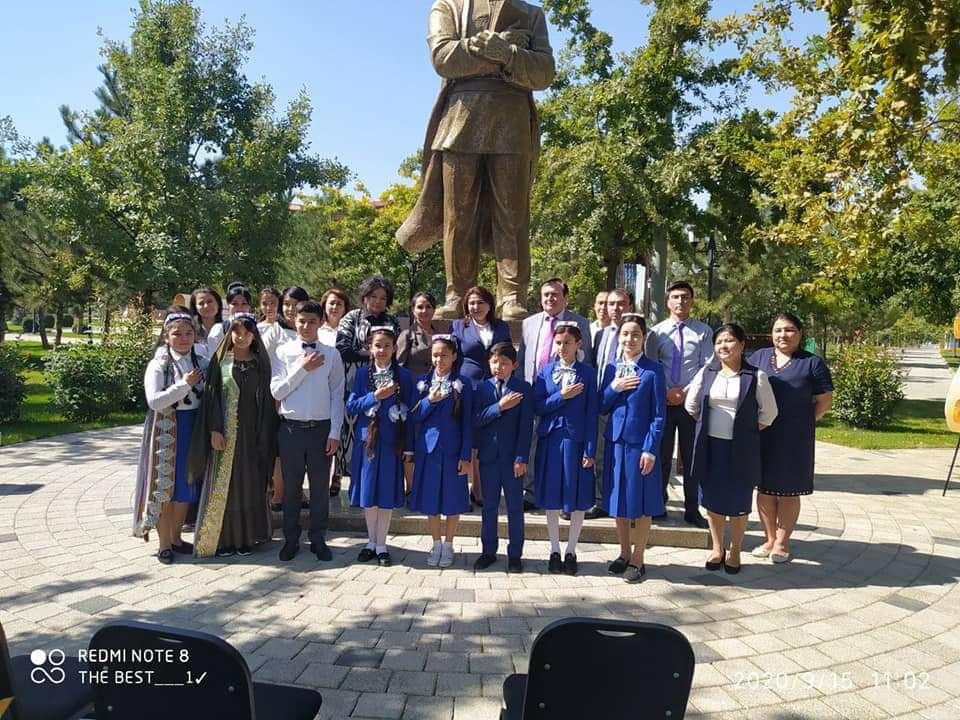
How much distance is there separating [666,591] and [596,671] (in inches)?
107

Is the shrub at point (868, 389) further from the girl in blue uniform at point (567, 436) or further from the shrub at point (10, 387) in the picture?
the shrub at point (10, 387)

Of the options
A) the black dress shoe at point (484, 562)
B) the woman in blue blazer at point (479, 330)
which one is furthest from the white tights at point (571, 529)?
the woman in blue blazer at point (479, 330)

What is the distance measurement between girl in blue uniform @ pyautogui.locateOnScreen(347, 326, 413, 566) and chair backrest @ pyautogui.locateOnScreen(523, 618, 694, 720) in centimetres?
284

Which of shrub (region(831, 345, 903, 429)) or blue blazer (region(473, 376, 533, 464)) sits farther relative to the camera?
shrub (region(831, 345, 903, 429))

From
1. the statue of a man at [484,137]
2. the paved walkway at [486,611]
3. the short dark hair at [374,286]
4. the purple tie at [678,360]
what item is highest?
the statue of a man at [484,137]

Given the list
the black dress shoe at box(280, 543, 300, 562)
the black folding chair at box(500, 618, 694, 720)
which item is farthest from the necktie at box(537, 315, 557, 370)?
the black folding chair at box(500, 618, 694, 720)

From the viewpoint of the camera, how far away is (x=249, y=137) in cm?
1697

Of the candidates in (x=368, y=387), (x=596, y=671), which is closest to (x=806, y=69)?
(x=368, y=387)

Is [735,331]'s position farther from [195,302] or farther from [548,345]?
[195,302]

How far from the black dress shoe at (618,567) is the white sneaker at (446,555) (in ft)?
3.59

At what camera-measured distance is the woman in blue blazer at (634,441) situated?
4.12m

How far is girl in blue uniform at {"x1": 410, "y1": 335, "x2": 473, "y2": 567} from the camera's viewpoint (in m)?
4.26

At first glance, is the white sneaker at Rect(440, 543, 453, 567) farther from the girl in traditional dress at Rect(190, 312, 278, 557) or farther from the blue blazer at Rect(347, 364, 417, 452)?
the girl in traditional dress at Rect(190, 312, 278, 557)

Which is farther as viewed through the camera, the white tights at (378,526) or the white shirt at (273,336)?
the white shirt at (273,336)
